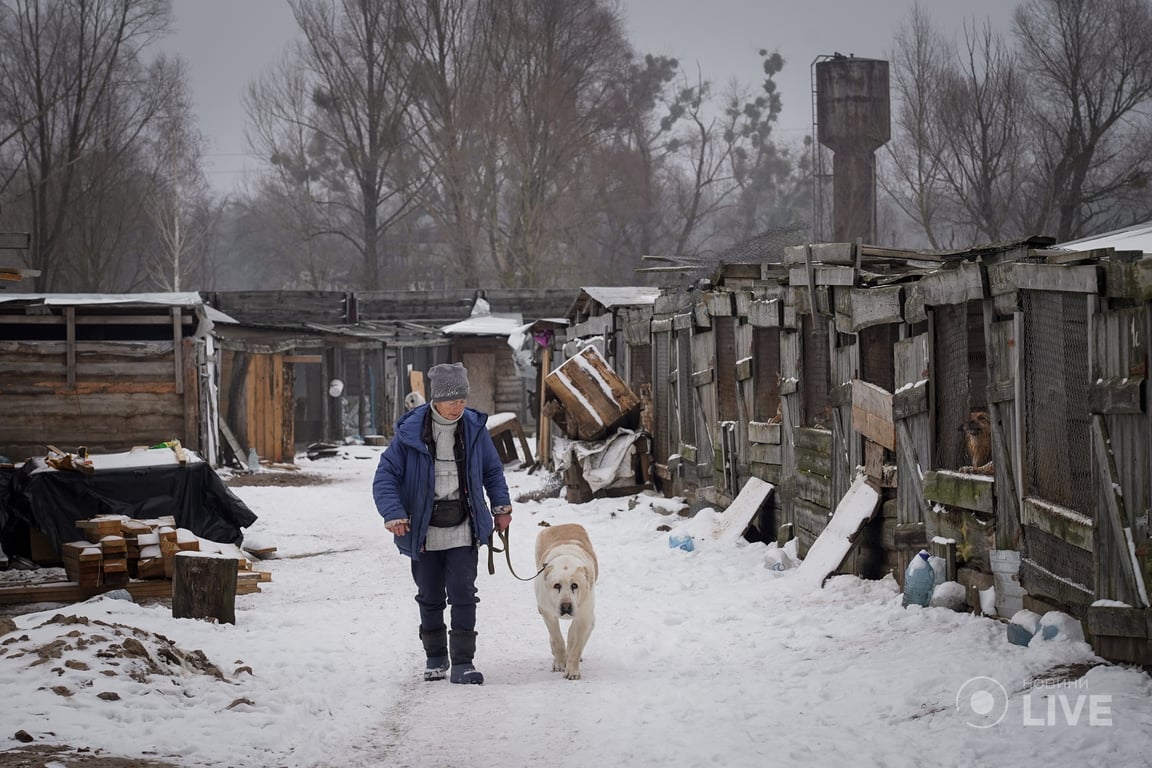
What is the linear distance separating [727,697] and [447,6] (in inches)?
1638

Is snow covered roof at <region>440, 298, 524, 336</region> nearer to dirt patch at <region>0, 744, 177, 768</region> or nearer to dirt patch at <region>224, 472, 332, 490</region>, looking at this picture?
dirt patch at <region>224, 472, 332, 490</region>

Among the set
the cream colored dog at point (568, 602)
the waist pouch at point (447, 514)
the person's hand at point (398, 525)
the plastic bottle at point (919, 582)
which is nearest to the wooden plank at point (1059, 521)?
the plastic bottle at point (919, 582)

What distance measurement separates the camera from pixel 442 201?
4828cm

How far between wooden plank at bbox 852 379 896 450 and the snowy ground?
1.09 meters

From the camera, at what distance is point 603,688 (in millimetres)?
6699

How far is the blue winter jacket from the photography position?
6887 mm

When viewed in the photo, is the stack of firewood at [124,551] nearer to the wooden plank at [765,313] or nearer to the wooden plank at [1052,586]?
the wooden plank at [765,313]

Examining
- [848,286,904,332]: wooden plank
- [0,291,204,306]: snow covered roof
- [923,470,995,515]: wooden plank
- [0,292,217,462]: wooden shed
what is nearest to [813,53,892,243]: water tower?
[0,291,204,306]: snow covered roof

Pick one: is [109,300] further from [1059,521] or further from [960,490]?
[1059,521]

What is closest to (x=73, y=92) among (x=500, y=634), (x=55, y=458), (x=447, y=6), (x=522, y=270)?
(x=447, y=6)

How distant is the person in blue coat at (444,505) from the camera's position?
6.93m

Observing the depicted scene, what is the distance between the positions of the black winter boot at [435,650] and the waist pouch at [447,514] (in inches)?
24.0

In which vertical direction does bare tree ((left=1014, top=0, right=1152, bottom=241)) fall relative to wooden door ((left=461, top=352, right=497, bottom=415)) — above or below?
above

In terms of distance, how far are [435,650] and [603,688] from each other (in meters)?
1.02
